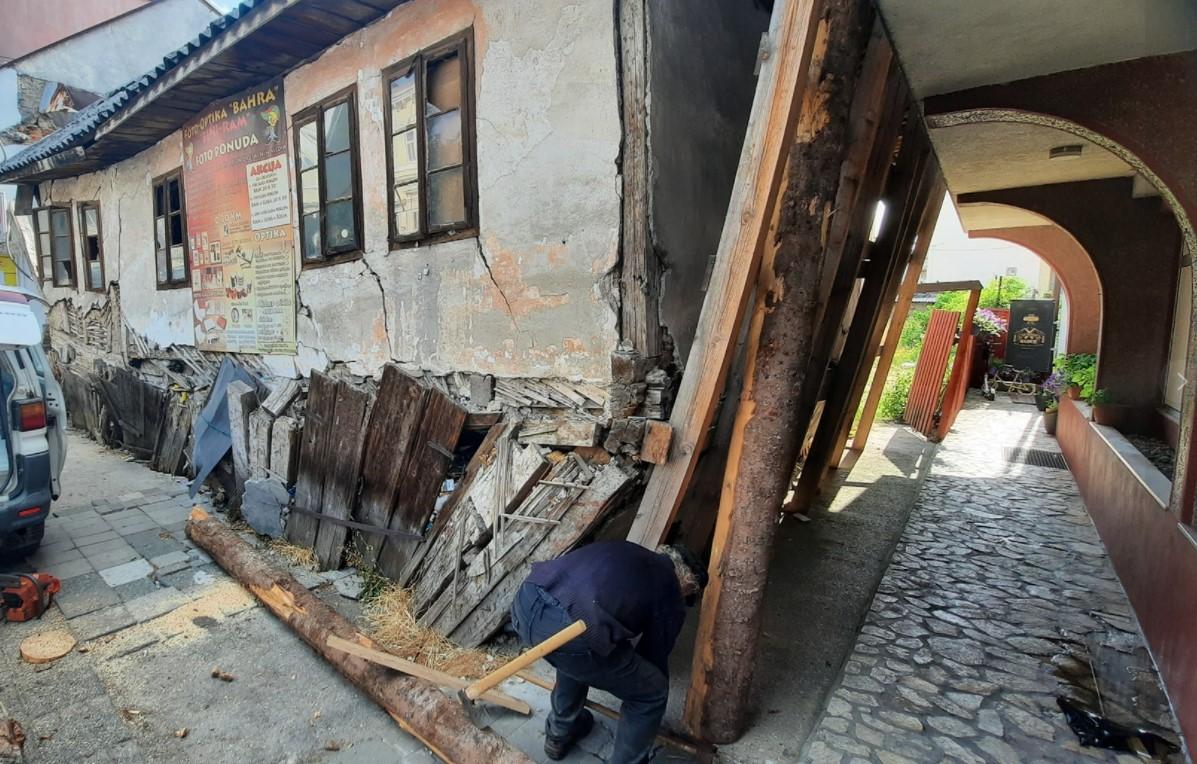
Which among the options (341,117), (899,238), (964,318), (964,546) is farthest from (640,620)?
(964,318)

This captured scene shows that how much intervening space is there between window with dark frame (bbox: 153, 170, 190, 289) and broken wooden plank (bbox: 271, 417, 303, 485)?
3.03 metres

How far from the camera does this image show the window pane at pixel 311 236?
548 cm

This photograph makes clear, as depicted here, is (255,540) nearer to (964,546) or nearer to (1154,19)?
(964,546)

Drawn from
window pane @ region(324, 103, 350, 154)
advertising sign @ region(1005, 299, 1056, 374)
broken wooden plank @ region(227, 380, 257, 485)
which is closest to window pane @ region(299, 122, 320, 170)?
window pane @ region(324, 103, 350, 154)

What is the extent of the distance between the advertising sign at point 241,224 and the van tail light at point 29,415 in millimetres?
1967

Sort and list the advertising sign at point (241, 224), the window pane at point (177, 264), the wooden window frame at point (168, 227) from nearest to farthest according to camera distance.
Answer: the advertising sign at point (241, 224) < the wooden window frame at point (168, 227) < the window pane at point (177, 264)

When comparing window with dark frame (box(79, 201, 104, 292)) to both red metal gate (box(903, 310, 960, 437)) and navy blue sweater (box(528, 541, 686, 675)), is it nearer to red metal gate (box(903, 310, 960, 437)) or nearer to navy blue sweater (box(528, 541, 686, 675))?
navy blue sweater (box(528, 541, 686, 675))

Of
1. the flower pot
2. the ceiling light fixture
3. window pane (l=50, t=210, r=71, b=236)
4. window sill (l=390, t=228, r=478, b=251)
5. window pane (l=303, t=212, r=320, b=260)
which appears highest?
the ceiling light fixture

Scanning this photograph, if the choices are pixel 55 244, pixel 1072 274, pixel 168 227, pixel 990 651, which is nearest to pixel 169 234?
pixel 168 227

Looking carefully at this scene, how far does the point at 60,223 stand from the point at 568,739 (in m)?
12.2

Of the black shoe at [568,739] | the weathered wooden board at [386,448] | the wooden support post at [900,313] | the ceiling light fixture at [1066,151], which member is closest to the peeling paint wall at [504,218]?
the weathered wooden board at [386,448]

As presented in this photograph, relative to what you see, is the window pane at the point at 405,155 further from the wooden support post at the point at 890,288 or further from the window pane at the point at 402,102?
the wooden support post at the point at 890,288

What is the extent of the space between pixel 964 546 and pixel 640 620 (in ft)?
13.1

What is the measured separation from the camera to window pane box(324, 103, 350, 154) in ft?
16.4
